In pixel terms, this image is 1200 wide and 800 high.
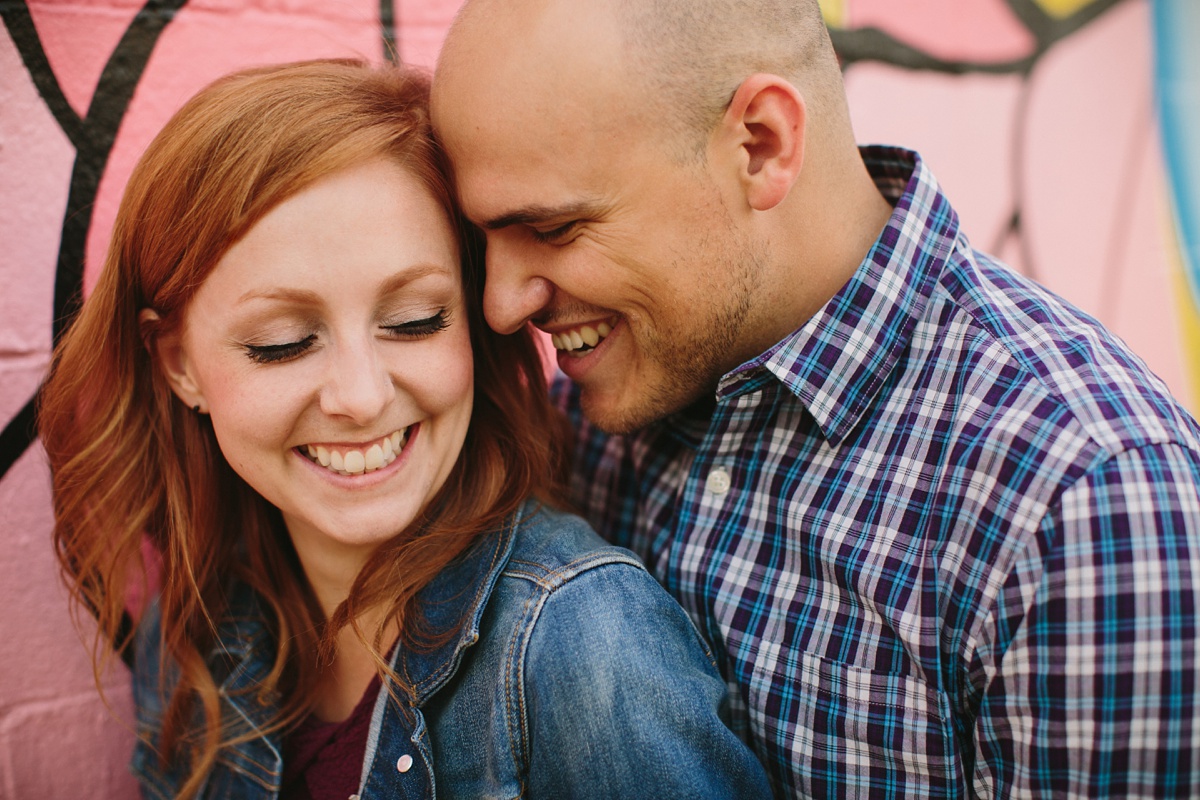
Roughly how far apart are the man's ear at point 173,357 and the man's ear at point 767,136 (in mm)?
1155

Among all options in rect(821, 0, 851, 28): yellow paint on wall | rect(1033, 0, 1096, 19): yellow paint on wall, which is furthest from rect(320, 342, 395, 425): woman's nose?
rect(1033, 0, 1096, 19): yellow paint on wall

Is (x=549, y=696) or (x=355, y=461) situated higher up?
(x=355, y=461)

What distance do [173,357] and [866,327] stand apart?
1369mm

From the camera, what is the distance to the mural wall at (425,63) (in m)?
1.87

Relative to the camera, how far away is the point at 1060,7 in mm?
2994

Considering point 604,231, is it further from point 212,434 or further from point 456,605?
point 212,434

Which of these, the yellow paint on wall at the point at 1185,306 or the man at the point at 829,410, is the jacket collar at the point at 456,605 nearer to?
the man at the point at 829,410

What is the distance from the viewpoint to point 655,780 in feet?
4.32

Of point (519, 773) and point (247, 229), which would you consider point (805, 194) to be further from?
point (519, 773)

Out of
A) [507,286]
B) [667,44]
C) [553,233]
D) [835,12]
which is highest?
[835,12]

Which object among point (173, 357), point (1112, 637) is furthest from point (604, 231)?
point (1112, 637)

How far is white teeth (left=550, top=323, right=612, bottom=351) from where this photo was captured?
1820mm

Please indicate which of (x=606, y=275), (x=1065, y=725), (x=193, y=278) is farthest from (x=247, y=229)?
(x=1065, y=725)

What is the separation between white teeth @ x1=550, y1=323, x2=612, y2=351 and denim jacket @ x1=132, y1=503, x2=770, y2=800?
38 cm
